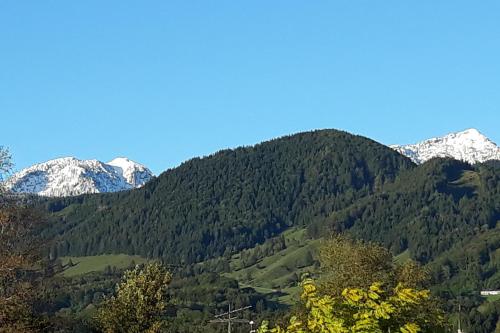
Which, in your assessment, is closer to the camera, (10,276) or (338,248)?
(10,276)

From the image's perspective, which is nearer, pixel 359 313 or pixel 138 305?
pixel 359 313

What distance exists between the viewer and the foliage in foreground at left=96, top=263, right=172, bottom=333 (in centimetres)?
7844

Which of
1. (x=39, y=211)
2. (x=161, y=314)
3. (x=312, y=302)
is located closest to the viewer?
(x=312, y=302)

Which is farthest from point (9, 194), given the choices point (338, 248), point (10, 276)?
point (338, 248)

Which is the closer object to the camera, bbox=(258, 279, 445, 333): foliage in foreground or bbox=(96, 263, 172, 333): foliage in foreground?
bbox=(258, 279, 445, 333): foliage in foreground

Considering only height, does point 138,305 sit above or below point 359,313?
above

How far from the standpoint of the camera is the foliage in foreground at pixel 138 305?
78.4 metres

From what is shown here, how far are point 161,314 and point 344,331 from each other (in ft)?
198

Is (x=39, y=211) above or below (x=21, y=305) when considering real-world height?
above

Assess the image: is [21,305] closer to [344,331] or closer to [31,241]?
[31,241]

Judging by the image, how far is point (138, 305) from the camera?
78562 millimetres

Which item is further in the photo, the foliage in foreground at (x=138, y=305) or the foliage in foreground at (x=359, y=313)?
the foliage in foreground at (x=138, y=305)

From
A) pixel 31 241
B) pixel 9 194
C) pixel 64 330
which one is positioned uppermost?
pixel 9 194

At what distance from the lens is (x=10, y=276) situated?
5900 cm
